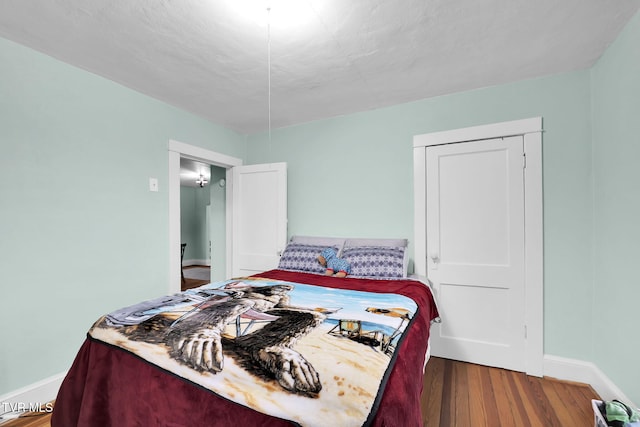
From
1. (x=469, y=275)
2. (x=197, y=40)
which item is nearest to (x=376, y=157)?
(x=469, y=275)

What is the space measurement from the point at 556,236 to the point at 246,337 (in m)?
2.45

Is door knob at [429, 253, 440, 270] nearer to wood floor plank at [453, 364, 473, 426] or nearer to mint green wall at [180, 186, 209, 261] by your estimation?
wood floor plank at [453, 364, 473, 426]

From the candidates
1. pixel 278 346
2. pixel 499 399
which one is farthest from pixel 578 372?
pixel 278 346

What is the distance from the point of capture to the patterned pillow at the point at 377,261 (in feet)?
7.71

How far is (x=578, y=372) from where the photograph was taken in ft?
6.98

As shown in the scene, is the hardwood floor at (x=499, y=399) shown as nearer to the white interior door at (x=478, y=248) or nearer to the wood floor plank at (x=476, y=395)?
the wood floor plank at (x=476, y=395)

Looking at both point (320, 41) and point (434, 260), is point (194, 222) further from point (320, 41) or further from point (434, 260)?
point (320, 41)

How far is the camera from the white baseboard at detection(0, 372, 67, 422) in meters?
1.74

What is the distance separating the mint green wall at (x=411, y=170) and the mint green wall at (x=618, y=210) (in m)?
0.10

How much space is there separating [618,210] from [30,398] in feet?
13.2

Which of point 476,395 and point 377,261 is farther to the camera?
point 377,261

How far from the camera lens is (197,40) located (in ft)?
5.77

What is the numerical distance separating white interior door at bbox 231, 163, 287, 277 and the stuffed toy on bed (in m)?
0.72

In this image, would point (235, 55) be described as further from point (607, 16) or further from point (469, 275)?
point (469, 275)
